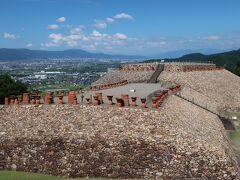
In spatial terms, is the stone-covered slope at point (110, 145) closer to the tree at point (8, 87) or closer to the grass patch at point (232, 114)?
the grass patch at point (232, 114)

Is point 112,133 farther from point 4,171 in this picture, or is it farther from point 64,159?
point 4,171

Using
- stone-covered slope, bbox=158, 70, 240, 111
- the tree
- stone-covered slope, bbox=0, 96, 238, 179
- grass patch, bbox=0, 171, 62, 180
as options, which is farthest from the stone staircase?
grass patch, bbox=0, 171, 62, 180

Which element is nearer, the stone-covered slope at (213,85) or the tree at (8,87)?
the stone-covered slope at (213,85)

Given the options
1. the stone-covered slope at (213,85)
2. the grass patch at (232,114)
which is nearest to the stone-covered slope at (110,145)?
the grass patch at (232,114)

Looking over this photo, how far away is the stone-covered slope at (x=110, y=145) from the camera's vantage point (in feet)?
76.3

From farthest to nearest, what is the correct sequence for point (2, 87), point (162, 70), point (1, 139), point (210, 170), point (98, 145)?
point (2, 87) → point (162, 70) → point (1, 139) → point (98, 145) → point (210, 170)

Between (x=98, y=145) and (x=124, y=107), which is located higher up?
(x=124, y=107)

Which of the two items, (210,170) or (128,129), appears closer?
(210,170)

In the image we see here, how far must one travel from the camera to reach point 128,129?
24.6 meters

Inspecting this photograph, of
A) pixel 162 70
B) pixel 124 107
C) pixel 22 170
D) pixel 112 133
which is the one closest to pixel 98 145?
pixel 112 133

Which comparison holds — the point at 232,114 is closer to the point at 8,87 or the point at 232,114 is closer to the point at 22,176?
the point at 22,176

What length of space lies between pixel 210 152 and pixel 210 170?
104 cm

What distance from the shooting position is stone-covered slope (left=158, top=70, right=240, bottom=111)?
51438mm

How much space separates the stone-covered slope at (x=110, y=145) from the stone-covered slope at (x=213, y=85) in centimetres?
2396
